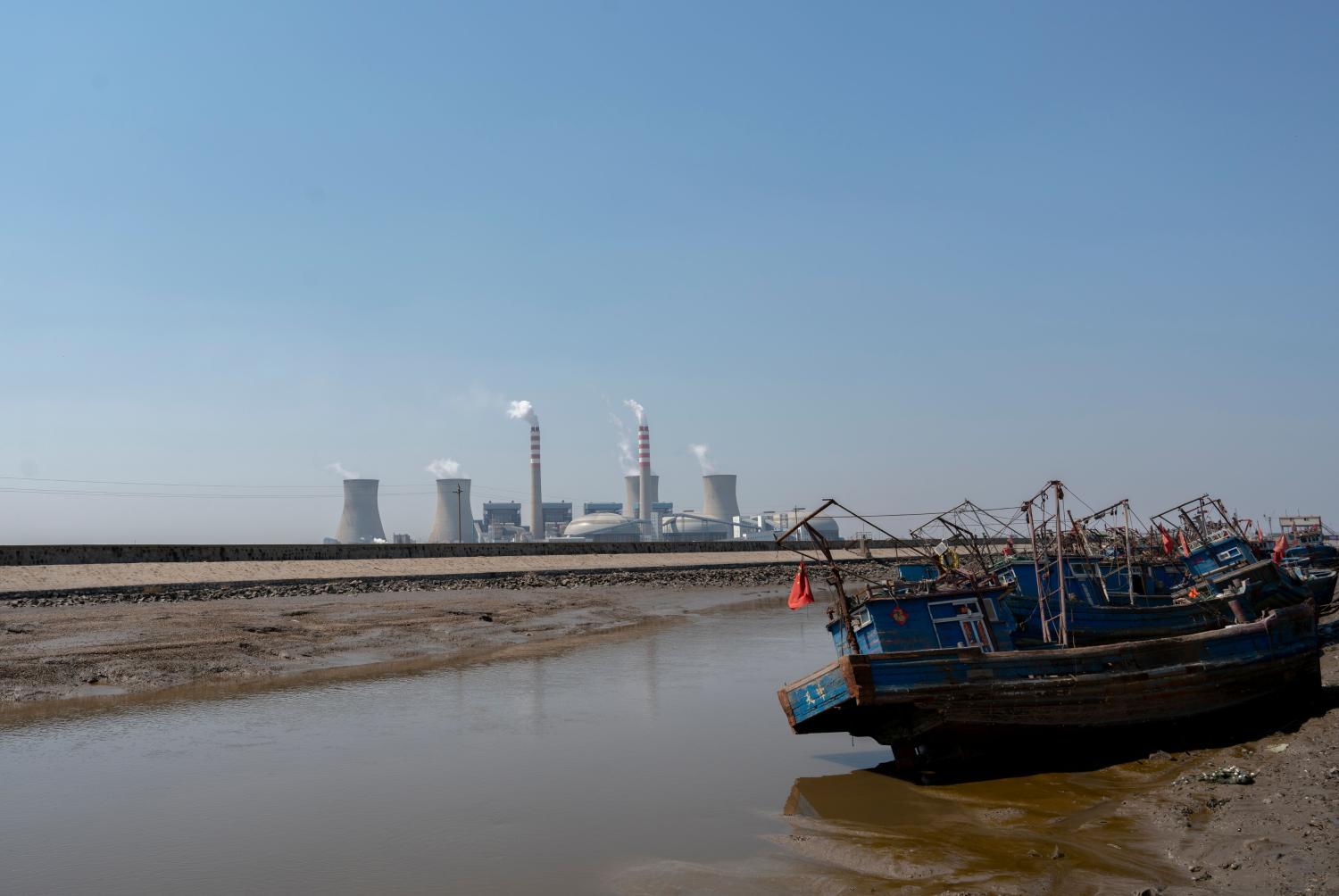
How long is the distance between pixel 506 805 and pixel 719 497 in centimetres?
15924

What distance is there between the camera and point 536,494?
159500mm

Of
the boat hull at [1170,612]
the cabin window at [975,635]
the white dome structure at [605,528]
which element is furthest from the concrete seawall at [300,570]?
the white dome structure at [605,528]

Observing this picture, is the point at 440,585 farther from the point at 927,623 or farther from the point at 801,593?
the point at 927,623

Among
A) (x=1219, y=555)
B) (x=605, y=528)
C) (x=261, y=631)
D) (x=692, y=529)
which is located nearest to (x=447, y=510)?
(x=605, y=528)

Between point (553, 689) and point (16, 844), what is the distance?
10.9 metres

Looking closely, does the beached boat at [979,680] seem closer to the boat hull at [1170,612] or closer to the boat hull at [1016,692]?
the boat hull at [1016,692]

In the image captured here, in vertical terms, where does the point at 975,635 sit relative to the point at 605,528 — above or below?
below

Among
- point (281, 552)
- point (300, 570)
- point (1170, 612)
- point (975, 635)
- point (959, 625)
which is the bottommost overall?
point (1170, 612)

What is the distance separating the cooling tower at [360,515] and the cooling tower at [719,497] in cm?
5752

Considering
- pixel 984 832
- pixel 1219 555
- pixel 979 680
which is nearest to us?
pixel 984 832

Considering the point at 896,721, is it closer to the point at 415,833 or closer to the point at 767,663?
the point at 415,833

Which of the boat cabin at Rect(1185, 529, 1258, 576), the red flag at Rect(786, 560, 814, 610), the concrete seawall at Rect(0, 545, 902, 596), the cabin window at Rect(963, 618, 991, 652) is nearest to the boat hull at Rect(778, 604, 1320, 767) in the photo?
the cabin window at Rect(963, 618, 991, 652)

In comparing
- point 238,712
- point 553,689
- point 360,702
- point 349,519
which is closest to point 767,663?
point 553,689

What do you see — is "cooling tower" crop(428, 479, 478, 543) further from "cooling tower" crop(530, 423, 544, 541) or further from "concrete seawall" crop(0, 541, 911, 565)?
"concrete seawall" crop(0, 541, 911, 565)
